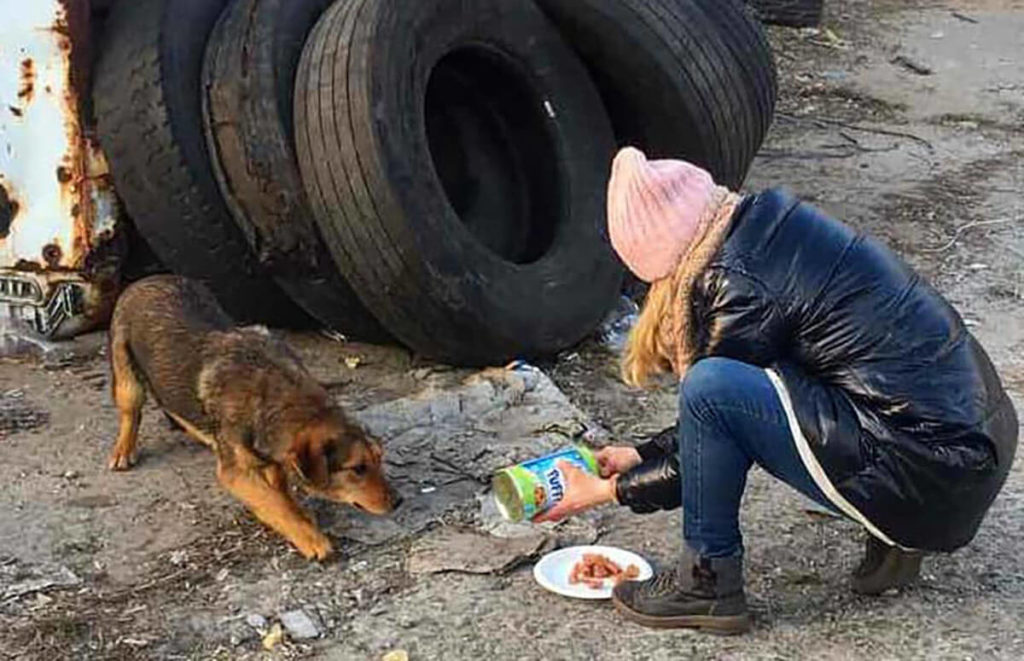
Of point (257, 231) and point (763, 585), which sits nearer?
point (763, 585)

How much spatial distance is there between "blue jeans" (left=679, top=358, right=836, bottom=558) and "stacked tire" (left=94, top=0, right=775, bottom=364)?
69.1 inches

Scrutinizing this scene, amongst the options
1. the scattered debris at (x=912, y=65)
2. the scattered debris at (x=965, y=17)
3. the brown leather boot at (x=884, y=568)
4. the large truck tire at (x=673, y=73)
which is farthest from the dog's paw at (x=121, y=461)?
the scattered debris at (x=965, y=17)

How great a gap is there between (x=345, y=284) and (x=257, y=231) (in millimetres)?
361

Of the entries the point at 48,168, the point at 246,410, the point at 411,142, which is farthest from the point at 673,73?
the point at 246,410

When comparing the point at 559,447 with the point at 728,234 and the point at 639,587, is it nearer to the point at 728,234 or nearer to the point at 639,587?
the point at 639,587

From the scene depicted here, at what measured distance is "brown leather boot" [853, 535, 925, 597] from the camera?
4238 mm

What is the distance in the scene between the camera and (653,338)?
4016mm

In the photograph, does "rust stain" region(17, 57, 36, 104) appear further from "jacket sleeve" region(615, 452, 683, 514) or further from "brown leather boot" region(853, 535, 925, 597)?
"brown leather boot" region(853, 535, 925, 597)

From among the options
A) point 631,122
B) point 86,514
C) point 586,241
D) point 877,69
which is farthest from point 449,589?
point 877,69

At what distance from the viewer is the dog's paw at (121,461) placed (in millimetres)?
5121

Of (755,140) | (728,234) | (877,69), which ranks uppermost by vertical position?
(728,234)

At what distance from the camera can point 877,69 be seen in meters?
11.9

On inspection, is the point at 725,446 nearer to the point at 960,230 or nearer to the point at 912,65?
the point at 960,230

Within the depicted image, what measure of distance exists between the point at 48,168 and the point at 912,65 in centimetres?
769
